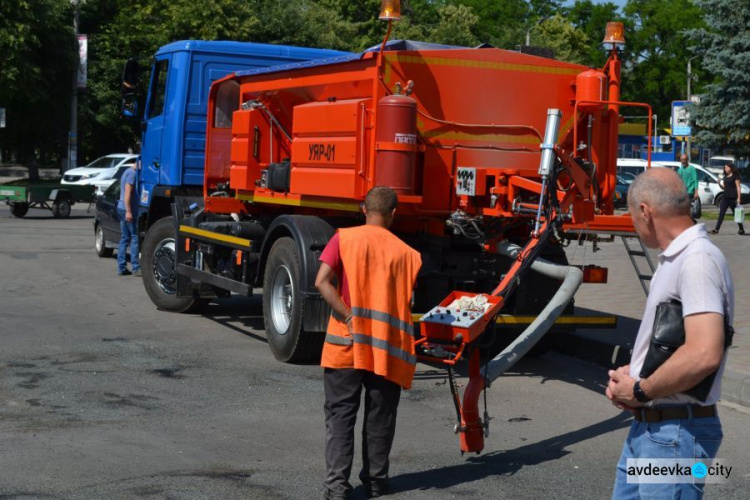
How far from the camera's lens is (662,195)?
3643 millimetres

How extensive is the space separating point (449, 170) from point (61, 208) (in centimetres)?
2359

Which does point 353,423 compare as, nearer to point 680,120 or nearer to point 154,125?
point 154,125

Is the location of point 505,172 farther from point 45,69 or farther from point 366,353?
point 45,69

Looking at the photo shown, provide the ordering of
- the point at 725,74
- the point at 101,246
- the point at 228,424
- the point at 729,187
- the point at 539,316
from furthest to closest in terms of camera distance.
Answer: the point at 725,74
the point at 729,187
the point at 101,246
the point at 539,316
the point at 228,424

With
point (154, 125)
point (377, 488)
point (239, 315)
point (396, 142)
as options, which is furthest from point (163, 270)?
point (377, 488)

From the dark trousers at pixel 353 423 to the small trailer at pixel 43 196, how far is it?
25.6 meters

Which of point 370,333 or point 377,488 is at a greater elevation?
point 370,333

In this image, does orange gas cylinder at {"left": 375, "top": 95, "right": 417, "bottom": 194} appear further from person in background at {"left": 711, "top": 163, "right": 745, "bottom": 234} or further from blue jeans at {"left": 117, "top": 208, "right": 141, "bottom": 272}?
person in background at {"left": 711, "top": 163, "right": 745, "bottom": 234}

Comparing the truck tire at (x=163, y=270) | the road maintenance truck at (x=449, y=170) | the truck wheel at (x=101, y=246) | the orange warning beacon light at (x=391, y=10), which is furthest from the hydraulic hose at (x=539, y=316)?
the truck wheel at (x=101, y=246)

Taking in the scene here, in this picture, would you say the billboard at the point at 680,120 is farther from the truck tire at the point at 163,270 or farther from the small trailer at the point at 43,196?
the truck tire at the point at 163,270

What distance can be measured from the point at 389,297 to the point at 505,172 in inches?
129

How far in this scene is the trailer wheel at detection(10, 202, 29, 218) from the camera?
30422 mm

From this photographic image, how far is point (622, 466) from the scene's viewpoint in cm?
378

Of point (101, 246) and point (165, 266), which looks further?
point (101, 246)
